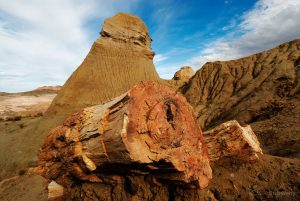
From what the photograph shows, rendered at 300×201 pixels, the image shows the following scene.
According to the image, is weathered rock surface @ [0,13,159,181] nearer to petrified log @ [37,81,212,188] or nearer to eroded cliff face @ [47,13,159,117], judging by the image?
eroded cliff face @ [47,13,159,117]

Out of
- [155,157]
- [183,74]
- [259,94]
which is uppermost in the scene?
[183,74]

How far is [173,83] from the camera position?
2733 centimetres

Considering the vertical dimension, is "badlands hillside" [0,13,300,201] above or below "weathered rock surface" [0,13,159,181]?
below

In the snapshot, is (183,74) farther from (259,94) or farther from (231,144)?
(231,144)

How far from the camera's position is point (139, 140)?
127 inches

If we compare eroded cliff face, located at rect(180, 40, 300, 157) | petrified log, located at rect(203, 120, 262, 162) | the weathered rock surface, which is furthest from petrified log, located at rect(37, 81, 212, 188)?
the weathered rock surface

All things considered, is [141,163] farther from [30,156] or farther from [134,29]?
[134,29]

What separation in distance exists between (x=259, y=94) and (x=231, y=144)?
39.2 ft

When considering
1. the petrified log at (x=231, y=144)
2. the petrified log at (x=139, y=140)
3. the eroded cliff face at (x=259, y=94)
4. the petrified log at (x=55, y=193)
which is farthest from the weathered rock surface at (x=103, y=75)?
the petrified log at (x=231, y=144)

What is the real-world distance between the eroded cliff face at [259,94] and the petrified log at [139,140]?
431cm

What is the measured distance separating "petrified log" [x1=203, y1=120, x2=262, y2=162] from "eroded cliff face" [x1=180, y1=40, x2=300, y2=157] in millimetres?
3127

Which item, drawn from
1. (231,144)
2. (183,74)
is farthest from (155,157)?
(183,74)

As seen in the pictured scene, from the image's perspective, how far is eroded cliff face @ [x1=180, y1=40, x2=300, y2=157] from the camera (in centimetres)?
840

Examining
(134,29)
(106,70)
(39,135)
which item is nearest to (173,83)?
(134,29)
